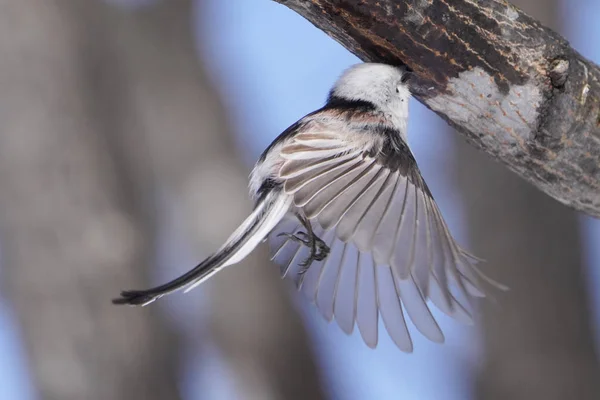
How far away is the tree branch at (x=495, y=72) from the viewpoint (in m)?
1.62

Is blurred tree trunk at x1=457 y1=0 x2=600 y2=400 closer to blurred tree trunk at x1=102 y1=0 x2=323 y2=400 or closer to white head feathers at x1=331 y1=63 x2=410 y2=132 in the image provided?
blurred tree trunk at x1=102 y1=0 x2=323 y2=400

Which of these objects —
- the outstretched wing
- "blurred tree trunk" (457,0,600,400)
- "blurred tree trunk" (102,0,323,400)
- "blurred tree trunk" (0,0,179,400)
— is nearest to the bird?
the outstretched wing

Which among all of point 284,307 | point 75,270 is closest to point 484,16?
point 284,307

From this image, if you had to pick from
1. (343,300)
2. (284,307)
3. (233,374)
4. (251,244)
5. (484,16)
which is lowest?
(233,374)

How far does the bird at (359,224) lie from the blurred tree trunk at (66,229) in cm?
77

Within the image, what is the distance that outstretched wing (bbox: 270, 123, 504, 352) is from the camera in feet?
5.51

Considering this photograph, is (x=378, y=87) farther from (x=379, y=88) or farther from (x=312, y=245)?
(x=312, y=245)

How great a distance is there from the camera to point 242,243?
1.80 metres

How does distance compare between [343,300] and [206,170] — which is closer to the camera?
[343,300]

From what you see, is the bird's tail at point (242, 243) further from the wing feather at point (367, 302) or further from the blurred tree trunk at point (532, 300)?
the blurred tree trunk at point (532, 300)

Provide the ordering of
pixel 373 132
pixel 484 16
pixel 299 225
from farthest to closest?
pixel 299 225 < pixel 373 132 < pixel 484 16

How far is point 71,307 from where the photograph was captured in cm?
268

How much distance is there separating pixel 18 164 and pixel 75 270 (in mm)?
471

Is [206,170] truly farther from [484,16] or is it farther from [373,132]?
[484,16]
